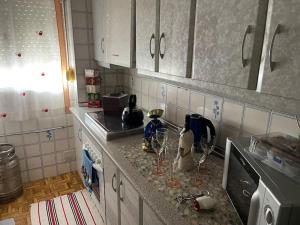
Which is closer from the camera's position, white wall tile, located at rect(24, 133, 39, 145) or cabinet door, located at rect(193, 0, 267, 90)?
cabinet door, located at rect(193, 0, 267, 90)

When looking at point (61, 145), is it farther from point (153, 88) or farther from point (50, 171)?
point (153, 88)

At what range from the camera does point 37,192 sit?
7.39 ft

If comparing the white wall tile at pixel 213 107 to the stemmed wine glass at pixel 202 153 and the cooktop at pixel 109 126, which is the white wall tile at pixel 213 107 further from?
the cooktop at pixel 109 126

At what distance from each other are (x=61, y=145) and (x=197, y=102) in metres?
1.69

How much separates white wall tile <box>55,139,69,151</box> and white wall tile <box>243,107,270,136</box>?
196 cm

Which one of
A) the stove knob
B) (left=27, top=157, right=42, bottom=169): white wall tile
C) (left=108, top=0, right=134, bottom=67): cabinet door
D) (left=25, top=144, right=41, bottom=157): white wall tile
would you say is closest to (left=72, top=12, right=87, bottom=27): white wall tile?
(left=108, top=0, right=134, bottom=67): cabinet door

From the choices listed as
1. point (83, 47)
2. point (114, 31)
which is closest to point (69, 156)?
point (83, 47)

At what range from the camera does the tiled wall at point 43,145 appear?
2221 mm

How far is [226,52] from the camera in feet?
2.58

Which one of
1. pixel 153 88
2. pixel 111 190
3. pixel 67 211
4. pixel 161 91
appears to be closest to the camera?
pixel 111 190

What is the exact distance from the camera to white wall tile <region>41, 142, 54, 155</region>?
2367 millimetres

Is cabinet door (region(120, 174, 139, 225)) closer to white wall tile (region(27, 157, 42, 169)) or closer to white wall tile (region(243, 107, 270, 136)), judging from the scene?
white wall tile (region(243, 107, 270, 136))

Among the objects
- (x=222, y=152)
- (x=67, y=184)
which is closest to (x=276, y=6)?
(x=222, y=152)

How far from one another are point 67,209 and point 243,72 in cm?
195
